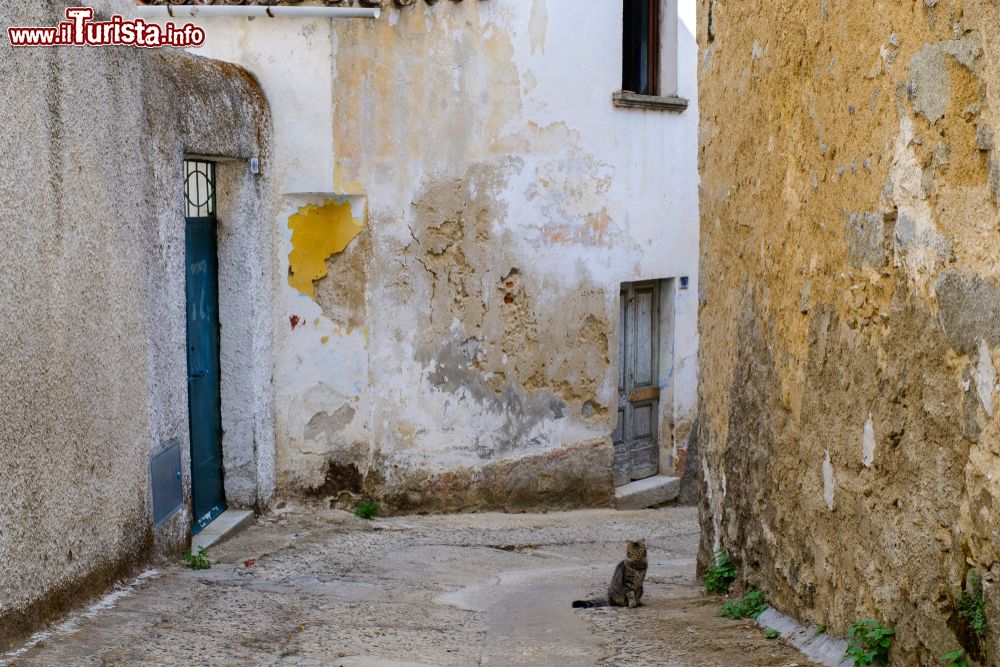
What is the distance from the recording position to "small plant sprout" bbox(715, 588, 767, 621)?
4.73 meters

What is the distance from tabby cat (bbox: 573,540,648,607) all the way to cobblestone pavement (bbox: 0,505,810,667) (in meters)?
0.09

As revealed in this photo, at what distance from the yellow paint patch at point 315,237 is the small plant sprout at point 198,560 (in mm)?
2400

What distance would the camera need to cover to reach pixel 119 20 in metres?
5.42

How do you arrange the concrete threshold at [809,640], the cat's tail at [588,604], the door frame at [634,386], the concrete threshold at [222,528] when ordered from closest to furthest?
the concrete threshold at [809,640] < the cat's tail at [588,604] < the concrete threshold at [222,528] < the door frame at [634,386]

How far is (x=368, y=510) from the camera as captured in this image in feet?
27.5

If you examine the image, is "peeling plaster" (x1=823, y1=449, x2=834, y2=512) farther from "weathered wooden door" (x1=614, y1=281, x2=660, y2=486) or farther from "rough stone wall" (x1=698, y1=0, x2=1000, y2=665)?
"weathered wooden door" (x1=614, y1=281, x2=660, y2=486)

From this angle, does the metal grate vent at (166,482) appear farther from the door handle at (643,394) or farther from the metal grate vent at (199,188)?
the door handle at (643,394)

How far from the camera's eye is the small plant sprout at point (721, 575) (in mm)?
5289

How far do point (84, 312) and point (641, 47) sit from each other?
6.67 m

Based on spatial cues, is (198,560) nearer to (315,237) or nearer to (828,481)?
(315,237)

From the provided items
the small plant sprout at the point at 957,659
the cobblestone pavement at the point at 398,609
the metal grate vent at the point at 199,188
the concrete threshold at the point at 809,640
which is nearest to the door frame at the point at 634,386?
the cobblestone pavement at the point at 398,609

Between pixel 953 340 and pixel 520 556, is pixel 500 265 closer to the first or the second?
pixel 520 556

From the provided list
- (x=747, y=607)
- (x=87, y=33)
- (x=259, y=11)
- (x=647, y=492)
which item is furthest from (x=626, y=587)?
(x=259, y=11)

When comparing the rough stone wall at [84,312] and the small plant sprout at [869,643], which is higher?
the rough stone wall at [84,312]
